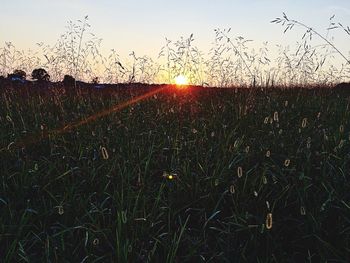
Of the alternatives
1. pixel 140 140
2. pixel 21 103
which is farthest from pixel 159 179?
pixel 21 103

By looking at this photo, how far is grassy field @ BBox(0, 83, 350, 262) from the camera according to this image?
248 cm

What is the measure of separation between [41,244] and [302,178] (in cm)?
161

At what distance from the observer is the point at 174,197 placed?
9.66 ft

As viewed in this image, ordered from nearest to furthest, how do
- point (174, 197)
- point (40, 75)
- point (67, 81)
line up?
point (174, 197) → point (67, 81) → point (40, 75)

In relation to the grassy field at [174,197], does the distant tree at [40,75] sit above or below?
above

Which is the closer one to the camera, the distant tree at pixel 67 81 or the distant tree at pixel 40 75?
the distant tree at pixel 67 81

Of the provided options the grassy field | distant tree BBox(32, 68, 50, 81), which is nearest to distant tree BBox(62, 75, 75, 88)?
distant tree BBox(32, 68, 50, 81)

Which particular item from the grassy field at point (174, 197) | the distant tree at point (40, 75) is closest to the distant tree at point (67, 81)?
the distant tree at point (40, 75)

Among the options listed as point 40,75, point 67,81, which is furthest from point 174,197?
point 40,75

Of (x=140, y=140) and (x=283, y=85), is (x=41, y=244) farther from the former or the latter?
(x=283, y=85)

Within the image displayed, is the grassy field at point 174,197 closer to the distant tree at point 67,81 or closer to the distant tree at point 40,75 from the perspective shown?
the distant tree at point 67,81

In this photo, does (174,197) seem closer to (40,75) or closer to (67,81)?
(67,81)

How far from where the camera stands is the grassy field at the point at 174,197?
8.13 feet

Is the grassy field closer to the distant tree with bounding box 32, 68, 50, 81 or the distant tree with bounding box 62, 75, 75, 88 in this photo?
the distant tree with bounding box 62, 75, 75, 88
